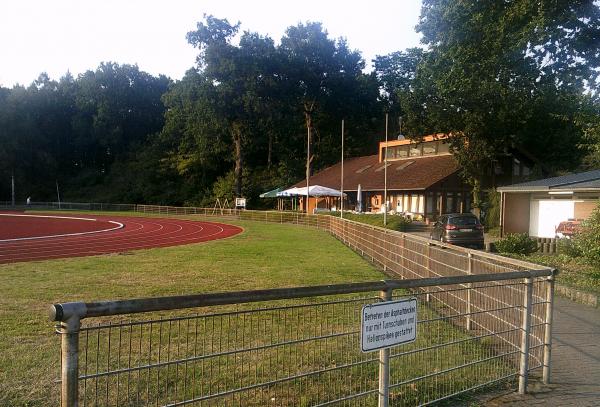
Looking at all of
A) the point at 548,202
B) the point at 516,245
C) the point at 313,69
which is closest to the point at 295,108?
the point at 313,69

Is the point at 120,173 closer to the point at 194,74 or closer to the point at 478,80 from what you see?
the point at 194,74

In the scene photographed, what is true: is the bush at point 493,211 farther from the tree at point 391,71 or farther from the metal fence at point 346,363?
the tree at point 391,71

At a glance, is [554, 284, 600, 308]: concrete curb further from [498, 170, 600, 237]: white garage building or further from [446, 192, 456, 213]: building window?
[446, 192, 456, 213]: building window

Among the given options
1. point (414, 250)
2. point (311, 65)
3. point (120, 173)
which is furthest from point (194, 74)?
point (414, 250)

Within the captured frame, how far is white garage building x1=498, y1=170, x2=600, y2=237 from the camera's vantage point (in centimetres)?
2391

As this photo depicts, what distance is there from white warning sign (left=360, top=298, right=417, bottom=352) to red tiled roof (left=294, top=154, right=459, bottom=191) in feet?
114

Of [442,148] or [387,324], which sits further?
[442,148]

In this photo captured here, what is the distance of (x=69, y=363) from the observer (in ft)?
8.93

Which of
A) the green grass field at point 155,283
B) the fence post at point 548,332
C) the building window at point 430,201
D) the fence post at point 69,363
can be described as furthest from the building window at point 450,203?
the fence post at point 69,363

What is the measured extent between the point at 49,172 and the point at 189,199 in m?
28.6

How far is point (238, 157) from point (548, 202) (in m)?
44.1

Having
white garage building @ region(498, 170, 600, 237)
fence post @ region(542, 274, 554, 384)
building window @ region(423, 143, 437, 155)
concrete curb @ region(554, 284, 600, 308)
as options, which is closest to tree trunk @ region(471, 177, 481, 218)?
white garage building @ region(498, 170, 600, 237)

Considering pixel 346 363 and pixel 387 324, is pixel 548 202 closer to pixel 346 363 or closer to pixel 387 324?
pixel 346 363

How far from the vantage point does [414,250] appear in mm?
10609
